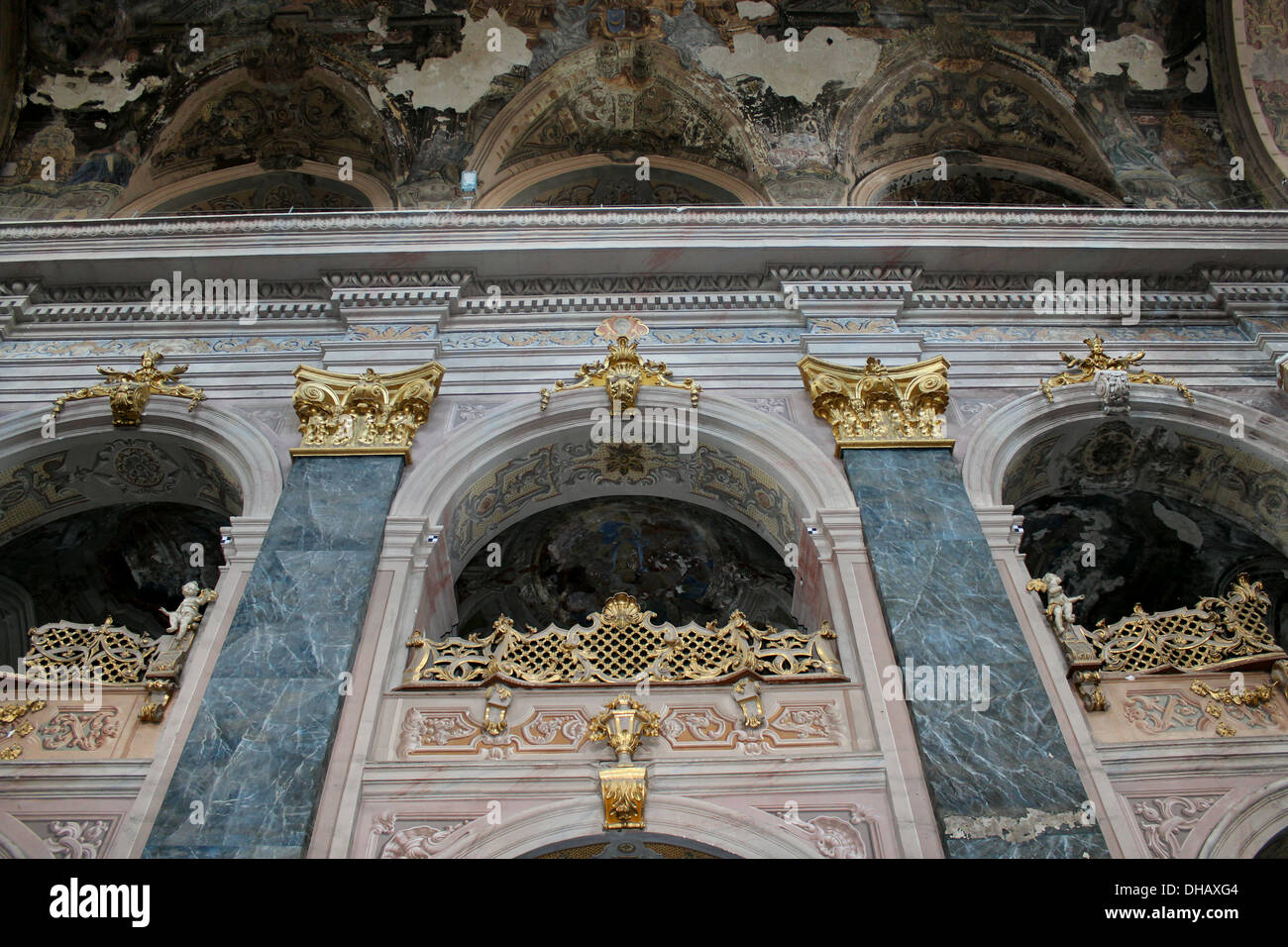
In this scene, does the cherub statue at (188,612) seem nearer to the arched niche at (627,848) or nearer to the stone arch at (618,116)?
the arched niche at (627,848)

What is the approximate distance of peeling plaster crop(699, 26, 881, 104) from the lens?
37.4 feet

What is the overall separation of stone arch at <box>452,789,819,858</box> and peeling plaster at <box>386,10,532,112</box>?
27.3 feet

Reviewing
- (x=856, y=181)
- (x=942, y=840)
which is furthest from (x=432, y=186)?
(x=942, y=840)

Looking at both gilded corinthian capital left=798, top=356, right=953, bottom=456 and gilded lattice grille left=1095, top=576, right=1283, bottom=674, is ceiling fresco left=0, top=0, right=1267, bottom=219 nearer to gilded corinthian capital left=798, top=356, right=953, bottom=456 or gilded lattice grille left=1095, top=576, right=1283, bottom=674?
gilded corinthian capital left=798, top=356, right=953, bottom=456

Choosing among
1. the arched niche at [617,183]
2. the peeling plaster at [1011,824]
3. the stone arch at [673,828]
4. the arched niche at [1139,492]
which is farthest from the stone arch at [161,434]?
the arched niche at [1139,492]

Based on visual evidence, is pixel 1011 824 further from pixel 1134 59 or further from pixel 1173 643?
pixel 1134 59

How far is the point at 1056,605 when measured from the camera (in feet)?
21.2

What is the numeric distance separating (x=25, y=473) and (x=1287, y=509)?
9582 mm

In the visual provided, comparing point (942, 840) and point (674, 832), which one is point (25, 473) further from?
point (942, 840)

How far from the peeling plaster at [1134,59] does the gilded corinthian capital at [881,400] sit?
6034 mm
